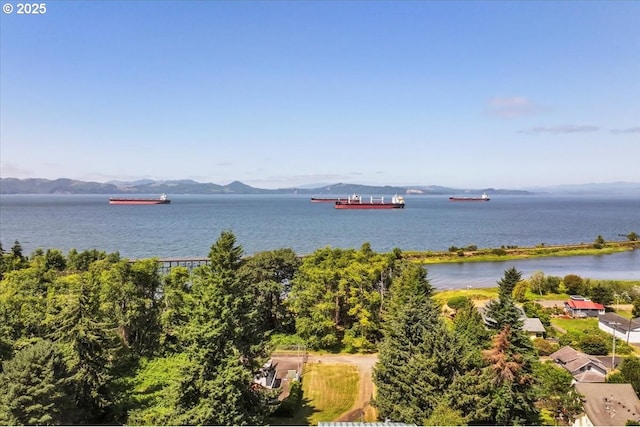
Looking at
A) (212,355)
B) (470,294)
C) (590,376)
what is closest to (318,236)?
(470,294)

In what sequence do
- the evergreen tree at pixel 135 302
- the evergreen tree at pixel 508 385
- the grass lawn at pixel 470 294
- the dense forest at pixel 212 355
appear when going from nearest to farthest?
the dense forest at pixel 212 355
the evergreen tree at pixel 508 385
the evergreen tree at pixel 135 302
the grass lawn at pixel 470 294

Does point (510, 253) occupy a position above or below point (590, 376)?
above

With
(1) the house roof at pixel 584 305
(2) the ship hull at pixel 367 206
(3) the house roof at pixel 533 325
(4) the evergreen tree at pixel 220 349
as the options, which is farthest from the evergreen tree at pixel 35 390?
(2) the ship hull at pixel 367 206

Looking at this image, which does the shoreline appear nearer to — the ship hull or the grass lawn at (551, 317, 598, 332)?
the grass lawn at (551, 317, 598, 332)

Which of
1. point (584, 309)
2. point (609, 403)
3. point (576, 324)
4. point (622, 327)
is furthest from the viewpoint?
point (584, 309)

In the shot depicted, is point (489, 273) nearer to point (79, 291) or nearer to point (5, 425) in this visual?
point (79, 291)

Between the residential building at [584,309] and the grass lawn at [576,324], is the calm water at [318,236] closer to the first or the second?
the residential building at [584,309]

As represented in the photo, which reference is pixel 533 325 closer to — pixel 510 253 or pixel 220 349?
pixel 220 349

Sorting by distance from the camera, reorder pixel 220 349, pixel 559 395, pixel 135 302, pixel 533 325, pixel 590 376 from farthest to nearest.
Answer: pixel 533 325 → pixel 135 302 → pixel 590 376 → pixel 559 395 → pixel 220 349

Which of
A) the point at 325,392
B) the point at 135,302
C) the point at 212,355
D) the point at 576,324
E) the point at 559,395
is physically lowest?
the point at 576,324
